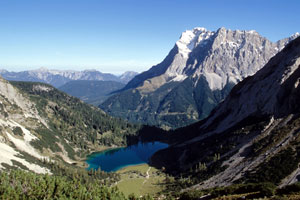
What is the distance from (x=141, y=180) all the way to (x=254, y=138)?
67349 millimetres

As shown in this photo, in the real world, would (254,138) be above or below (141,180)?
above

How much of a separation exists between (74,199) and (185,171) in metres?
90.7

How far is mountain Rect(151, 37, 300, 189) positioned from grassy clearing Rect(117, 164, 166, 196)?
1142 centimetres

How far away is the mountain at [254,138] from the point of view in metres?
105

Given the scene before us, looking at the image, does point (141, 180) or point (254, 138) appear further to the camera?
point (141, 180)

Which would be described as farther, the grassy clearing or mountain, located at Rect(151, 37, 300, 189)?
the grassy clearing

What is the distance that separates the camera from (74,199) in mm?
74250

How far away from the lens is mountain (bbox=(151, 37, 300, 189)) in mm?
105250

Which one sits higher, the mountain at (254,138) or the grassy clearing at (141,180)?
the mountain at (254,138)

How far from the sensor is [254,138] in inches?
5212

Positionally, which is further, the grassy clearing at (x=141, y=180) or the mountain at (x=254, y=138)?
the grassy clearing at (x=141, y=180)

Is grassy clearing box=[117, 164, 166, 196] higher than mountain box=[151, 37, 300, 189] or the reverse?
the reverse

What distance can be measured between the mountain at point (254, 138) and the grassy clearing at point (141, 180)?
37.5 ft

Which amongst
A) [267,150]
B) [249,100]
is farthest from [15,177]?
[249,100]
